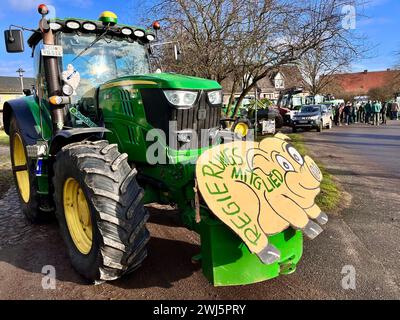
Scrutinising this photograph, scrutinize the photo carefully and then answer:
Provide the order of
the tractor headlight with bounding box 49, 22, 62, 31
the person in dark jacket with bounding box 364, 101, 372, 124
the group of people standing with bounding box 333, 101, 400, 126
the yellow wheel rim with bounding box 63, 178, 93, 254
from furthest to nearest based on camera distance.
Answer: the person in dark jacket with bounding box 364, 101, 372, 124, the group of people standing with bounding box 333, 101, 400, 126, the tractor headlight with bounding box 49, 22, 62, 31, the yellow wheel rim with bounding box 63, 178, 93, 254

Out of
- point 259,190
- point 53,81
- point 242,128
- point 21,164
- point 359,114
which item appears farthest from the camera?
point 359,114

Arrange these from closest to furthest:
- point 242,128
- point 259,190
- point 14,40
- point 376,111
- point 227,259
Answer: point 227,259 < point 259,190 < point 14,40 < point 242,128 < point 376,111

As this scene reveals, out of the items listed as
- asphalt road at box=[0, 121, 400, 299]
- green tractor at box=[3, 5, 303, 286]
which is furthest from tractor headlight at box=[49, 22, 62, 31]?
asphalt road at box=[0, 121, 400, 299]

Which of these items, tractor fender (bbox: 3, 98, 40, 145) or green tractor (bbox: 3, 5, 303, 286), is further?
→ tractor fender (bbox: 3, 98, 40, 145)

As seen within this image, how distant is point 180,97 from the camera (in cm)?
344

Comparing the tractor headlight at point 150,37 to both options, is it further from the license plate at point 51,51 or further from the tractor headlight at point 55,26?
the license plate at point 51,51

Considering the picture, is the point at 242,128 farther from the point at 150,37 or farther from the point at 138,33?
the point at 138,33

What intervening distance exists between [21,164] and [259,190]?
424 cm

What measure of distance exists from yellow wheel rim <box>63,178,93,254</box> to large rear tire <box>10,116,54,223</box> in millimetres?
1075

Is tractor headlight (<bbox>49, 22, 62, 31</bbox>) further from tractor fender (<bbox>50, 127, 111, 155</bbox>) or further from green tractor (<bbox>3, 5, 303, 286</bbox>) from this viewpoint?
tractor fender (<bbox>50, 127, 111, 155</bbox>)

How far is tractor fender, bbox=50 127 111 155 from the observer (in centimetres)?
356

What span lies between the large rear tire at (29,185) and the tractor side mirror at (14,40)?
1249 millimetres

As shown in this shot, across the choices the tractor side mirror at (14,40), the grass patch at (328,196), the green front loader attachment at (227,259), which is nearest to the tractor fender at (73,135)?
the tractor side mirror at (14,40)

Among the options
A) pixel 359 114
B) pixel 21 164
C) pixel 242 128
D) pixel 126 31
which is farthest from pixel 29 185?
pixel 359 114
